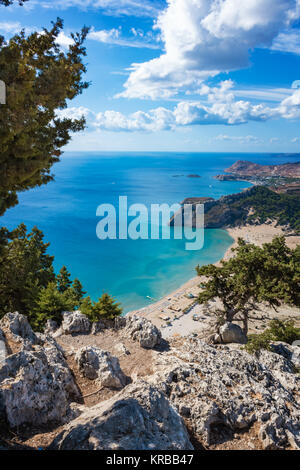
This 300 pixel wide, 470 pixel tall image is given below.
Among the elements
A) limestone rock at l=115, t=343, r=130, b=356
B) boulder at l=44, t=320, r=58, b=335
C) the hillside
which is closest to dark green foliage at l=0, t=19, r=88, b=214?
limestone rock at l=115, t=343, r=130, b=356

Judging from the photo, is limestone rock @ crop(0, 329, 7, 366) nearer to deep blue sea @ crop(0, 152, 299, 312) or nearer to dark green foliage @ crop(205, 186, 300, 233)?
deep blue sea @ crop(0, 152, 299, 312)

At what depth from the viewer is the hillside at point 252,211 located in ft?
377

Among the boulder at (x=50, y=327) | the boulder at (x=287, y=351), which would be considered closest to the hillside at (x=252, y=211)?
the boulder at (x=287, y=351)

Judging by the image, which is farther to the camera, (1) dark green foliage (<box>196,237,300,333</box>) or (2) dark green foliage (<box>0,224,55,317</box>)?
(2) dark green foliage (<box>0,224,55,317</box>)

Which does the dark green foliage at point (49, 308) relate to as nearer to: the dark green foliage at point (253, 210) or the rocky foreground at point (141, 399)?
the rocky foreground at point (141, 399)

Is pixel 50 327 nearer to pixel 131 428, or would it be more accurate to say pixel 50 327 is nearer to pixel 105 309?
pixel 105 309

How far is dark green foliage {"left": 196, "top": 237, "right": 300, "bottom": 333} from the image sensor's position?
59.9 ft

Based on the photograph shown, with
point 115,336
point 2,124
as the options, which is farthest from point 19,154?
point 115,336

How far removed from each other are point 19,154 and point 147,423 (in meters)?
6.11

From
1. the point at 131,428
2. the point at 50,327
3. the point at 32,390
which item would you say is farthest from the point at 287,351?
the point at 32,390

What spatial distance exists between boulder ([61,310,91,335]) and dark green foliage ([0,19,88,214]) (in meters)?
8.92

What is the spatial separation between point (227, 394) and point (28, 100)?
29.7 feet

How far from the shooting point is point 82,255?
3194 inches
